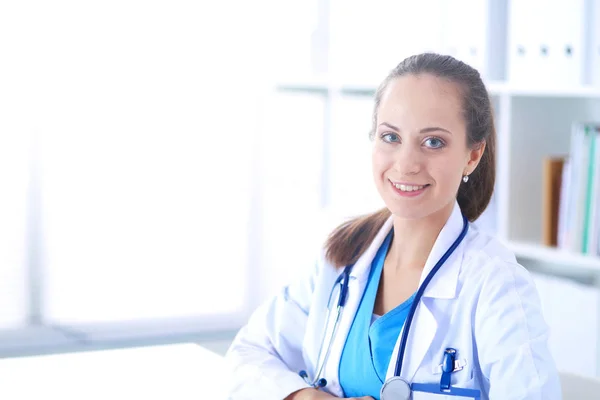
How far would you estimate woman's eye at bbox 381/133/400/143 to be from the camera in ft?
4.60

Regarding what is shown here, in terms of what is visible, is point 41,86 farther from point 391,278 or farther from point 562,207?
point 391,278

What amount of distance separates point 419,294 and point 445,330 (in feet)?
0.23

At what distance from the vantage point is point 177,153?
11.8 feet

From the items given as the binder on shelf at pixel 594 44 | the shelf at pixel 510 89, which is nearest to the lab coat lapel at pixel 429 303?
the shelf at pixel 510 89

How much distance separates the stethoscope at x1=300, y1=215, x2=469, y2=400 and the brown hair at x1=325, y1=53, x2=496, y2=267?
59 mm

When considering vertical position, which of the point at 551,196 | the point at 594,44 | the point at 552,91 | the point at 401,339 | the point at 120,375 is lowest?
the point at 120,375

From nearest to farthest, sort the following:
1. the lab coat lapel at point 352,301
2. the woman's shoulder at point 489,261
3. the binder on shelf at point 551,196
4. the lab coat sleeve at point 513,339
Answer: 1. the lab coat sleeve at point 513,339
2. the woman's shoulder at point 489,261
3. the lab coat lapel at point 352,301
4. the binder on shelf at point 551,196

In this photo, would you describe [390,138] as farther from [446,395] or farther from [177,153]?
[177,153]

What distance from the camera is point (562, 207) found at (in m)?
2.43

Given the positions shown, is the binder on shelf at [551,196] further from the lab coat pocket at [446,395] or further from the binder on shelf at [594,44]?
the lab coat pocket at [446,395]

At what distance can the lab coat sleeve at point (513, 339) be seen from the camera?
1.20 m

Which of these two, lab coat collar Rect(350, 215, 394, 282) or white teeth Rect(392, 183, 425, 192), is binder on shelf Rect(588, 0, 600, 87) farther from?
white teeth Rect(392, 183, 425, 192)

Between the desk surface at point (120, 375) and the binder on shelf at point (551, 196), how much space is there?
1.22 metres

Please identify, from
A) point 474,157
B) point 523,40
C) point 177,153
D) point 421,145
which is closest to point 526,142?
point 523,40
